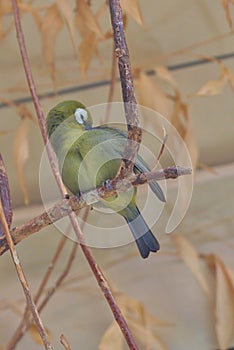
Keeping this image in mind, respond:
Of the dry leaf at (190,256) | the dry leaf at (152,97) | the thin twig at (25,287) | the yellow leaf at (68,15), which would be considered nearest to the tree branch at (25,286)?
the thin twig at (25,287)

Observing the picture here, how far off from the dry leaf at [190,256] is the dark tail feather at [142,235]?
0.40 m

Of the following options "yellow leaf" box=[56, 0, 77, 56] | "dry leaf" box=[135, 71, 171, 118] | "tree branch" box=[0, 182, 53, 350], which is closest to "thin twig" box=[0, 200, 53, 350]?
"tree branch" box=[0, 182, 53, 350]

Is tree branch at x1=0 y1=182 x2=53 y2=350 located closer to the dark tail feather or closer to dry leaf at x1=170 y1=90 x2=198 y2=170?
the dark tail feather

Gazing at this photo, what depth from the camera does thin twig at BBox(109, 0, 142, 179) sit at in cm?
29

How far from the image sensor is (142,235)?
16.5 inches

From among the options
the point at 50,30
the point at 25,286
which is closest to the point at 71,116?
the point at 25,286

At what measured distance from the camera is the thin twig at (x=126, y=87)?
29 centimetres

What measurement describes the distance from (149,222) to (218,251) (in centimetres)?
54

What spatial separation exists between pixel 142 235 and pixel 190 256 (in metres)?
0.45

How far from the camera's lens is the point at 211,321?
0.92 metres

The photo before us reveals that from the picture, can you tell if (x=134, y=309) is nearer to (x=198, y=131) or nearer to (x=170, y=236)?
(x=170, y=236)

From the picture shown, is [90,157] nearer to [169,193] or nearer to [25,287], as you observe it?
[25,287]

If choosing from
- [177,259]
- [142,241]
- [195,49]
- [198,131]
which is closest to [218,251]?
[177,259]

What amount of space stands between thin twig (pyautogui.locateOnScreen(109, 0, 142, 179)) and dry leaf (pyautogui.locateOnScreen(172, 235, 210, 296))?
0.54 meters
